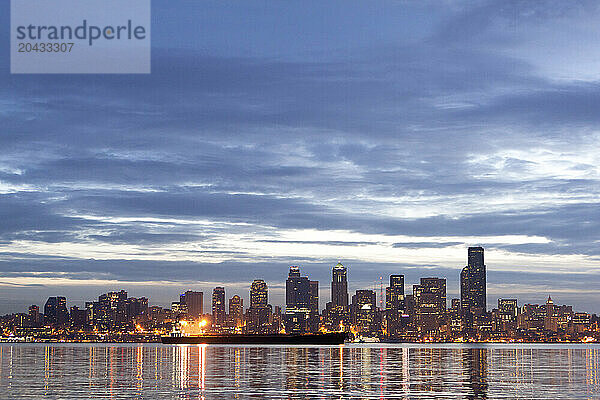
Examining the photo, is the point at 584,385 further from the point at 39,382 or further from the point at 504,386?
the point at 39,382

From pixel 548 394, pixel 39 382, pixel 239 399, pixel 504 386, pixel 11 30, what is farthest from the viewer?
pixel 11 30

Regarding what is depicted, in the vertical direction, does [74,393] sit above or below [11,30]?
A: below

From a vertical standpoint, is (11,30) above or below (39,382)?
above

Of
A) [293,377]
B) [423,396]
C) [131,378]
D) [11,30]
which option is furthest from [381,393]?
[11,30]

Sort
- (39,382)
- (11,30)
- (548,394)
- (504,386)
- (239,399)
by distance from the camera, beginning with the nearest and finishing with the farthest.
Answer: (239,399), (548,394), (504,386), (39,382), (11,30)

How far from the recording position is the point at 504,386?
231 feet

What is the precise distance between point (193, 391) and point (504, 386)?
2869cm

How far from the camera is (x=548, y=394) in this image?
203 ft

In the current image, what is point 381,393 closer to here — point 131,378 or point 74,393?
point 74,393

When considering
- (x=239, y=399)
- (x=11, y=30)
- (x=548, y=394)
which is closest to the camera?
(x=239, y=399)

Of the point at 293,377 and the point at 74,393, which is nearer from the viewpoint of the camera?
the point at 74,393

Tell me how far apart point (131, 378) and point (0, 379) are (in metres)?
14.1

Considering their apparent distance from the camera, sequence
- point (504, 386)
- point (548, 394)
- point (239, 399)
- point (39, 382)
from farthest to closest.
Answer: point (39, 382) → point (504, 386) → point (548, 394) → point (239, 399)

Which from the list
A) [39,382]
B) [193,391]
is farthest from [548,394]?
[39,382]
